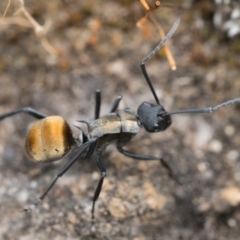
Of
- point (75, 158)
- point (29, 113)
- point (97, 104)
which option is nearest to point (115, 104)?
point (97, 104)

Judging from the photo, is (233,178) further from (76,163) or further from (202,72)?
(76,163)

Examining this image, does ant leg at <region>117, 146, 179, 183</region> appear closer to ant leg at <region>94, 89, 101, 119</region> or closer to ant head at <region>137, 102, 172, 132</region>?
ant head at <region>137, 102, 172, 132</region>

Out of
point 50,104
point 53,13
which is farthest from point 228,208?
point 53,13

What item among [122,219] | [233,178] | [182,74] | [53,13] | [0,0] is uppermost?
[0,0]

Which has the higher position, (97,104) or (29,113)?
(29,113)

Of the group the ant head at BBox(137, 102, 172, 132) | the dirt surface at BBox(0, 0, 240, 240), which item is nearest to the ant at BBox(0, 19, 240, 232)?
the ant head at BBox(137, 102, 172, 132)

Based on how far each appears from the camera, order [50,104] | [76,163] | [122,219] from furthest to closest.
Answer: [50,104]
[76,163]
[122,219]

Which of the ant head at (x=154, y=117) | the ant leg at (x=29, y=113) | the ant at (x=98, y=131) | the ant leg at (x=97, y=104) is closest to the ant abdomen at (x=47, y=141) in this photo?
the ant at (x=98, y=131)

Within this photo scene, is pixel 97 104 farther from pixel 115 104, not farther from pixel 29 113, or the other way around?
pixel 29 113
